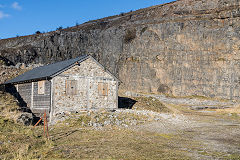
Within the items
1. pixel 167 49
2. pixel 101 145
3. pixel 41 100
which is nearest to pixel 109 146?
pixel 101 145

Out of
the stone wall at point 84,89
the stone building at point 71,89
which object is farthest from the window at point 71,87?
the stone wall at point 84,89

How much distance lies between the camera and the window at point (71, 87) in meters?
23.4

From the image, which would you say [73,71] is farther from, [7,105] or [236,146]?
[236,146]

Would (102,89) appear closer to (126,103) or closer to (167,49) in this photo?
(126,103)

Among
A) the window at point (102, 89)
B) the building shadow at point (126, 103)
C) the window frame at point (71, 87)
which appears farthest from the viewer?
the building shadow at point (126, 103)

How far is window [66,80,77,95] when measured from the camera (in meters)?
23.4

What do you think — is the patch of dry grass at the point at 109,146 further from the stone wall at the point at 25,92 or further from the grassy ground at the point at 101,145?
the stone wall at the point at 25,92

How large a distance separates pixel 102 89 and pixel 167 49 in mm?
31497

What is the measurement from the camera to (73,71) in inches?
941

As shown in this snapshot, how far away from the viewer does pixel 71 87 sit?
2362 centimetres

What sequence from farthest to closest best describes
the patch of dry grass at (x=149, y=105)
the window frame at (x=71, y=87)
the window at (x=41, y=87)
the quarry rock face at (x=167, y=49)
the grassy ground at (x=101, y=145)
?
the quarry rock face at (x=167, y=49), the patch of dry grass at (x=149, y=105), the window at (x=41, y=87), the window frame at (x=71, y=87), the grassy ground at (x=101, y=145)

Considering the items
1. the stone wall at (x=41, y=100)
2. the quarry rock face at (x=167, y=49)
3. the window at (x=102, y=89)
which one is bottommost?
the stone wall at (x=41, y=100)

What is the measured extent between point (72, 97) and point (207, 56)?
3468 centimetres

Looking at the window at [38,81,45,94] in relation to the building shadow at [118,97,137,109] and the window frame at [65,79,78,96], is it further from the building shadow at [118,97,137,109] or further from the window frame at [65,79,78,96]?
the building shadow at [118,97,137,109]
